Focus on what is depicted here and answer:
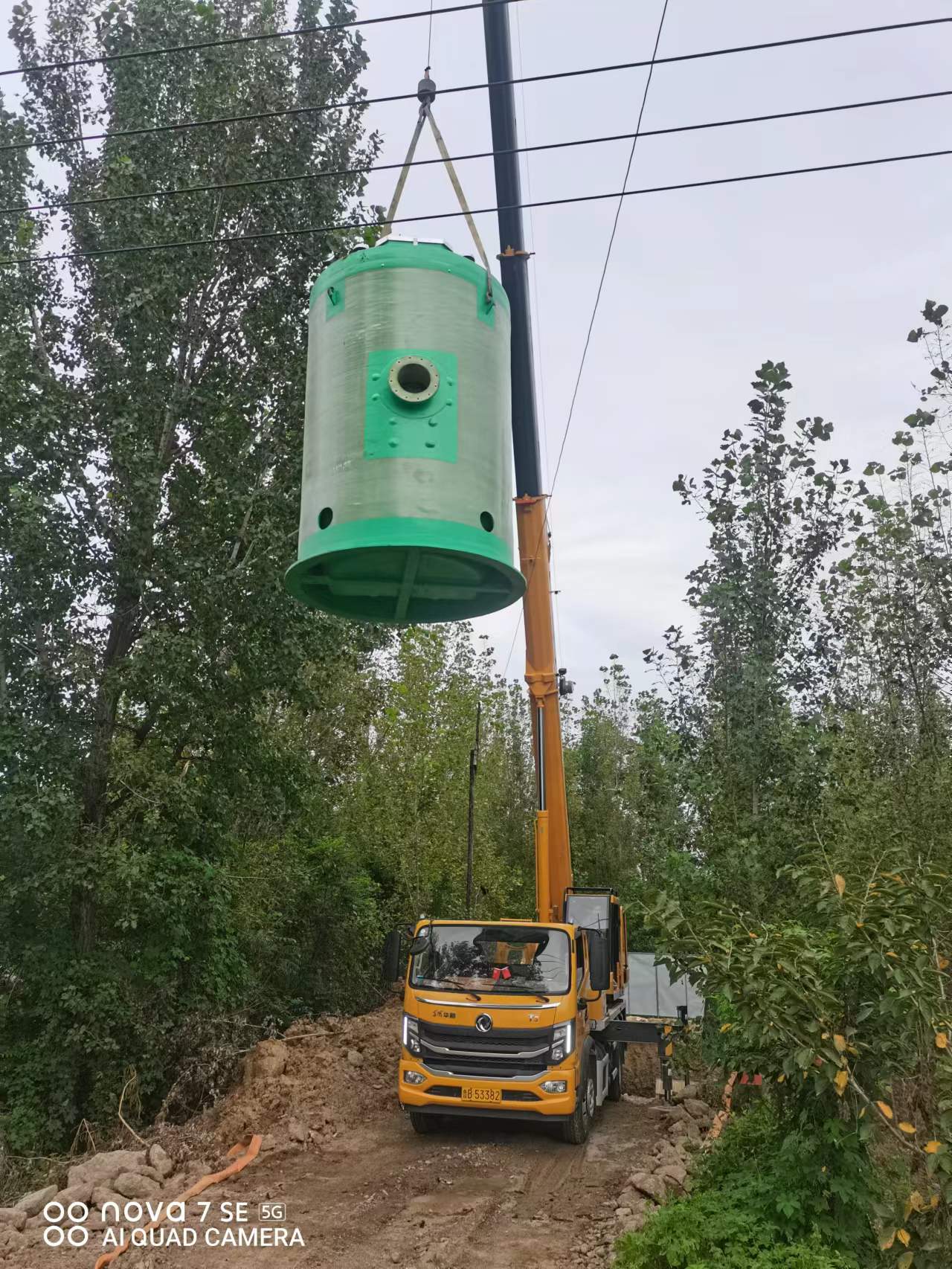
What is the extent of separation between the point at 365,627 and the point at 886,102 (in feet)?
31.3

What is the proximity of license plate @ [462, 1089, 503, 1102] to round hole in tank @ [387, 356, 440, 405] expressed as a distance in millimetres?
7493

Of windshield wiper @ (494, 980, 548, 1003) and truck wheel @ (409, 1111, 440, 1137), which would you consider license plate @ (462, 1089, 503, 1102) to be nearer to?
truck wheel @ (409, 1111, 440, 1137)

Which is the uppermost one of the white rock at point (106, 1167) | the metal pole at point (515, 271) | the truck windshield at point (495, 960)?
the metal pole at point (515, 271)

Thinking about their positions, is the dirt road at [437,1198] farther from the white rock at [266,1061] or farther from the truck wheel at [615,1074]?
the white rock at [266,1061]

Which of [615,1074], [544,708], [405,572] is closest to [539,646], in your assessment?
[544,708]

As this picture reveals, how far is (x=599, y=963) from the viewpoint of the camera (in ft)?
33.4

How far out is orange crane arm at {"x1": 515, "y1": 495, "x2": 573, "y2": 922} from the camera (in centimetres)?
1230

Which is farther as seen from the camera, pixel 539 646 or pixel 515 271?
pixel 539 646

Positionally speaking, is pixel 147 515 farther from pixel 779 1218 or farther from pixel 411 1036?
pixel 779 1218

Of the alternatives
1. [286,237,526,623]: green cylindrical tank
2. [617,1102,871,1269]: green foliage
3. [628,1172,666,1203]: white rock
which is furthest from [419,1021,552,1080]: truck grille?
[286,237,526,623]: green cylindrical tank

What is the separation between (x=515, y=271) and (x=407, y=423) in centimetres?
696

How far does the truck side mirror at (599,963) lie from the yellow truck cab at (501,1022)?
1cm

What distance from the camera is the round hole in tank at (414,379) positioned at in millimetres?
4930

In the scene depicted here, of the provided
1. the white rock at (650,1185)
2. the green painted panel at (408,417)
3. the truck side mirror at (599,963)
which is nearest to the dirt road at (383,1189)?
the white rock at (650,1185)
